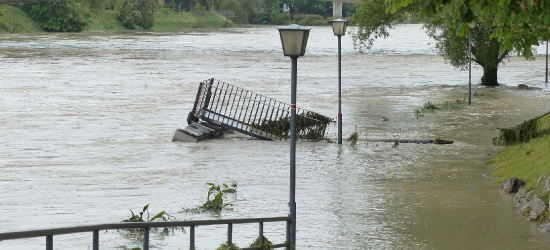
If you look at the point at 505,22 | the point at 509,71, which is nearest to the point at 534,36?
the point at 505,22

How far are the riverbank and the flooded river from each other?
61.4 metres

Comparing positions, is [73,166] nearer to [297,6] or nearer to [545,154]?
[545,154]

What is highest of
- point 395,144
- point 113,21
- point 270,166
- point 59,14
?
point 59,14

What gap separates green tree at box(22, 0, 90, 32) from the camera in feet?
354

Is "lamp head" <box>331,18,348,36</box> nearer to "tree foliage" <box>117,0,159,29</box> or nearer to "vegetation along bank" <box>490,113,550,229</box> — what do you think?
"vegetation along bank" <box>490,113,550,229</box>

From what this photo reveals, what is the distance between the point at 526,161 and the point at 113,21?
106694 mm

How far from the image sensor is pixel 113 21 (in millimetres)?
118688

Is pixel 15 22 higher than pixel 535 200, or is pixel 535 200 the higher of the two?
pixel 15 22

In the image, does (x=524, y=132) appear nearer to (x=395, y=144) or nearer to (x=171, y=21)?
(x=395, y=144)

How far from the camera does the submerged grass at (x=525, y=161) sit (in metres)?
15.2

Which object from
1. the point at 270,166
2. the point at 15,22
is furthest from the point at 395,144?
the point at 15,22

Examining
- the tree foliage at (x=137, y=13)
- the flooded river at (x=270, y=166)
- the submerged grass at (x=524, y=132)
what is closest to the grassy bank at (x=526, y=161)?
the submerged grass at (x=524, y=132)

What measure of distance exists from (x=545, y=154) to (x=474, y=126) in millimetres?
10317

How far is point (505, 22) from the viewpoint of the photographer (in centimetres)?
1204
